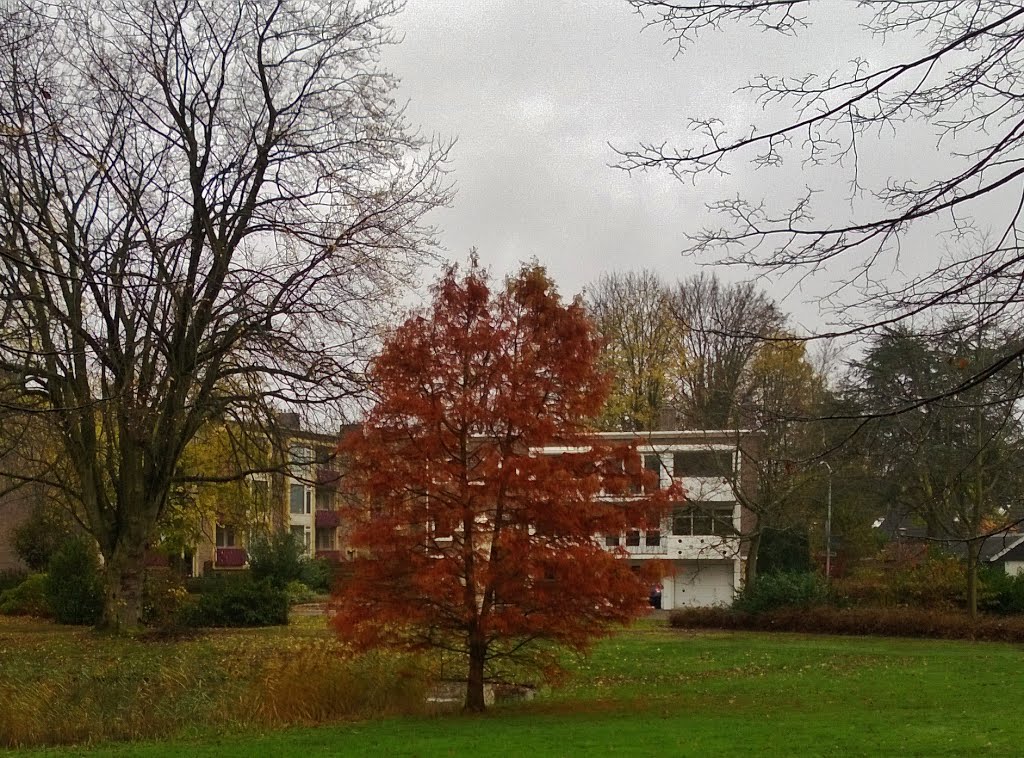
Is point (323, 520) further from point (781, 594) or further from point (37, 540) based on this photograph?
point (781, 594)

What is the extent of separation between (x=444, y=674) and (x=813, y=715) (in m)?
6.22

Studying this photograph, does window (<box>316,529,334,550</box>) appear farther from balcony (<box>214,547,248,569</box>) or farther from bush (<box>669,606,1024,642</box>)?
bush (<box>669,606,1024,642</box>)

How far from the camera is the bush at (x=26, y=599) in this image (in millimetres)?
36938

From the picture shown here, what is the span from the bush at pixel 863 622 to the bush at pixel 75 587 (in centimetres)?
1744

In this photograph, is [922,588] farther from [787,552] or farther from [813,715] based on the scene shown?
[813,715]

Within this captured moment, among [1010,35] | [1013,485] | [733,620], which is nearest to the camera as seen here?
[1010,35]

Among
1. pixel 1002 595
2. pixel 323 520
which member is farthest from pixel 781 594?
pixel 323 520

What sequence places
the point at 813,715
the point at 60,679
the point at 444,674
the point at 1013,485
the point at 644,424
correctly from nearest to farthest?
the point at 813,715 → the point at 60,679 → the point at 444,674 → the point at 1013,485 → the point at 644,424

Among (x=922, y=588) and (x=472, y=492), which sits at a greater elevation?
(x=472, y=492)

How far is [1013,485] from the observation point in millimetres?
30188

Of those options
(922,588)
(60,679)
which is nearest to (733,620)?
(922,588)

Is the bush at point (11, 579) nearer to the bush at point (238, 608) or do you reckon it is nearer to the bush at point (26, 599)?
the bush at point (26, 599)

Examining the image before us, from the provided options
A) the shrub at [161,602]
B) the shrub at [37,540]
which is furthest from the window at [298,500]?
the shrub at [161,602]

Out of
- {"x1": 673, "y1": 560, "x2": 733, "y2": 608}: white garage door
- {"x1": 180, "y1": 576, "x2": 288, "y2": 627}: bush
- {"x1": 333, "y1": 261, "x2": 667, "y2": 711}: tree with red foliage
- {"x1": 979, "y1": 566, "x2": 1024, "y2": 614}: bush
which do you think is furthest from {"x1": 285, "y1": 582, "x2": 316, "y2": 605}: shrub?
{"x1": 333, "y1": 261, "x2": 667, "y2": 711}: tree with red foliage
